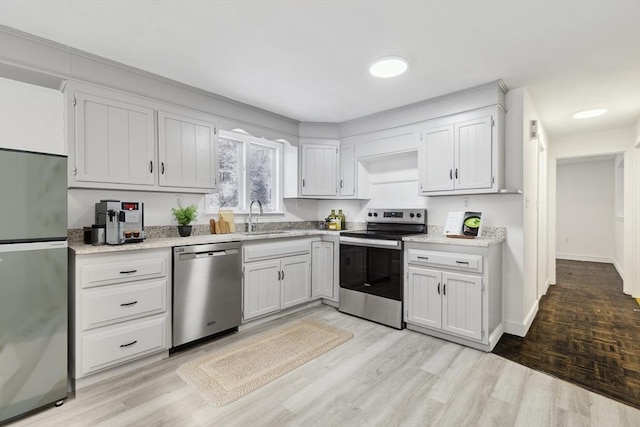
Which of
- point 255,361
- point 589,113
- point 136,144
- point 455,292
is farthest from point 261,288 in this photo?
point 589,113

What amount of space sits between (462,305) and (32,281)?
127 inches

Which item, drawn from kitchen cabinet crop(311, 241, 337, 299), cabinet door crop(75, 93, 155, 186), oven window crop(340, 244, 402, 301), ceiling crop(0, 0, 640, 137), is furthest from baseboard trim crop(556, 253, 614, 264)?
cabinet door crop(75, 93, 155, 186)

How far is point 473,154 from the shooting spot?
3104 mm

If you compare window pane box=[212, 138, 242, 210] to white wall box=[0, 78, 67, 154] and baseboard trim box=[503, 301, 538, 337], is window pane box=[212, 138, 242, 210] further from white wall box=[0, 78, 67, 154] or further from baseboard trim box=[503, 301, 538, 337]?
baseboard trim box=[503, 301, 538, 337]

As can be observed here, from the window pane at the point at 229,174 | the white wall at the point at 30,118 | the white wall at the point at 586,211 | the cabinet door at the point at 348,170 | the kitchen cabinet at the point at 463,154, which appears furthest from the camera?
the white wall at the point at 586,211

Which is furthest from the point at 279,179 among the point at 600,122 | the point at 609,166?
the point at 609,166

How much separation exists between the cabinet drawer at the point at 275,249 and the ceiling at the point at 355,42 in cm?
164

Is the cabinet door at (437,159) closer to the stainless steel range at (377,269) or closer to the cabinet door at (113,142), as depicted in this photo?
the stainless steel range at (377,269)

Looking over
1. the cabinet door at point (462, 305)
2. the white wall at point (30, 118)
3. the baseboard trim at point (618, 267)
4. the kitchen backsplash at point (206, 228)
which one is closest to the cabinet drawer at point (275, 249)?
the kitchen backsplash at point (206, 228)

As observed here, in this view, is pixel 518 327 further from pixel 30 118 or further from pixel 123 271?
pixel 30 118

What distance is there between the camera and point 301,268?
3.67m

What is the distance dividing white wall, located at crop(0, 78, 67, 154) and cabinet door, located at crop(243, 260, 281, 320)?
74.7 inches

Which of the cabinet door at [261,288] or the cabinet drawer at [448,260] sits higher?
the cabinet drawer at [448,260]

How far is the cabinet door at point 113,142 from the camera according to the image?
2420mm
